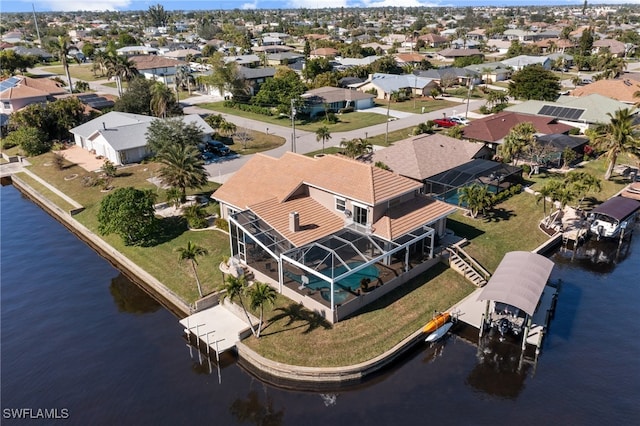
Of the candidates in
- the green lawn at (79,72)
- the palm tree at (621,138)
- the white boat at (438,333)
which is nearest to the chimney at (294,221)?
the white boat at (438,333)

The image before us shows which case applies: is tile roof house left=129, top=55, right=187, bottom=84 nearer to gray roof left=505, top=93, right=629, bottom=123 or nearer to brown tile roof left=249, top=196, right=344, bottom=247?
gray roof left=505, top=93, right=629, bottom=123

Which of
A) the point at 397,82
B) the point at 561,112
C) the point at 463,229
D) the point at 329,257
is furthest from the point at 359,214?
the point at 397,82

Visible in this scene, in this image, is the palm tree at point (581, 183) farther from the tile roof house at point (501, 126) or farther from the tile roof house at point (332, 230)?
the tile roof house at point (501, 126)

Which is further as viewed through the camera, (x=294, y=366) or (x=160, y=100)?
(x=160, y=100)

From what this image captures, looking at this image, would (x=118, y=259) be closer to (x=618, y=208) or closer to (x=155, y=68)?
(x=618, y=208)

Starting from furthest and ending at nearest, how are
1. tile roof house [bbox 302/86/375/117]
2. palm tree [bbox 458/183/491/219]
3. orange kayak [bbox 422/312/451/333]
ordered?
1. tile roof house [bbox 302/86/375/117]
2. palm tree [bbox 458/183/491/219]
3. orange kayak [bbox 422/312/451/333]

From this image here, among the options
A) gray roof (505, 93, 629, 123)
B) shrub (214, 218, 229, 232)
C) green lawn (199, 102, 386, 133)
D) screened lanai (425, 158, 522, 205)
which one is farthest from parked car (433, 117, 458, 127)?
shrub (214, 218, 229, 232)
